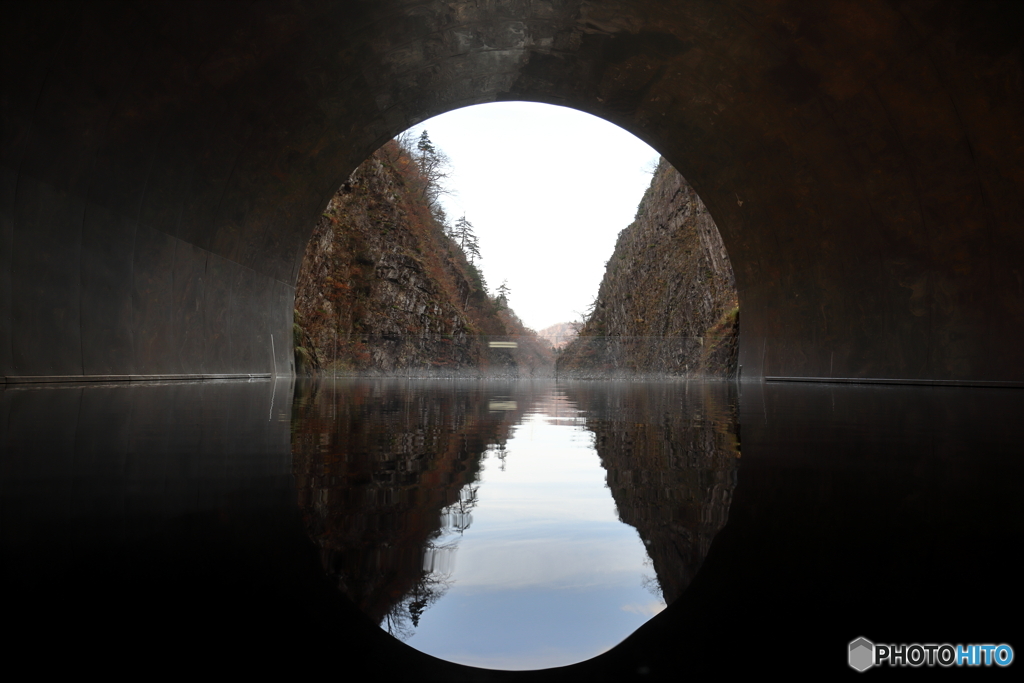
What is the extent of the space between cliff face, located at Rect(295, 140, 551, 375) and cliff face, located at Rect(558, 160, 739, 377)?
485 centimetres

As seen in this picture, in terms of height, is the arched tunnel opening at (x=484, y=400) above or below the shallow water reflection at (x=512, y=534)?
above

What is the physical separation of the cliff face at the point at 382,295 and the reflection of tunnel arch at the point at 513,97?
18.7 meters

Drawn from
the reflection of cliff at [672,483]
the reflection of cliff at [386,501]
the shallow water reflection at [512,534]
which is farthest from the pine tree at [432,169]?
the shallow water reflection at [512,534]

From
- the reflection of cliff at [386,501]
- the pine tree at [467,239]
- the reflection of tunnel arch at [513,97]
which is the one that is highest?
the pine tree at [467,239]

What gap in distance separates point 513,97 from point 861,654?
1403 cm

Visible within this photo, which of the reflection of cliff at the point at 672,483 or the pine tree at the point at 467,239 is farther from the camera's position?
the pine tree at the point at 467,239

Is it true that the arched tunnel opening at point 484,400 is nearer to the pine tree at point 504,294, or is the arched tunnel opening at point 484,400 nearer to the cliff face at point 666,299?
the cliff face at point 666,299

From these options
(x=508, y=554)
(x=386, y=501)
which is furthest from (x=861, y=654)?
(x=386, y=501)

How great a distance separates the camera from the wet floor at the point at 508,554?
99cm

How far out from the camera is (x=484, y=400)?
8711 millimetres

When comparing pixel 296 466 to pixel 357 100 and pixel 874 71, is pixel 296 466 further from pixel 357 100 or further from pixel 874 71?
pixel 357 100

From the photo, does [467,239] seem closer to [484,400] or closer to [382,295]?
[382,295]

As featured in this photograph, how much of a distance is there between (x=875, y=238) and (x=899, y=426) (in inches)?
301

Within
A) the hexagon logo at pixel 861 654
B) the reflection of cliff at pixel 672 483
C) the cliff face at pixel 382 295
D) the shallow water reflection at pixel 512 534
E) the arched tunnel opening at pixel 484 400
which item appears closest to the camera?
the hexagon logo at pixel 861 654
